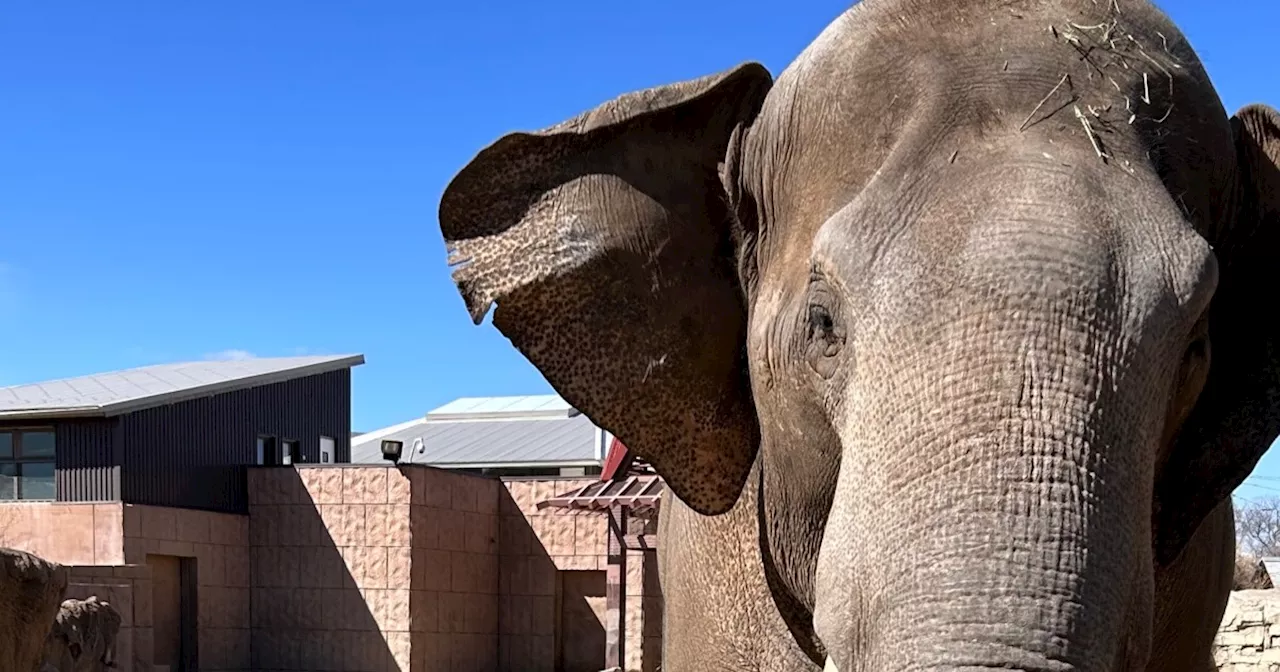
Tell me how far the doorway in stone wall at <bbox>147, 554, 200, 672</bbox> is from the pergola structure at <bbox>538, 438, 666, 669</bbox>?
21.9ft

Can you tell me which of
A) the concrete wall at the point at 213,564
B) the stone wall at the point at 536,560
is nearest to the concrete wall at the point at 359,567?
the concrete wall at the point at 213,564

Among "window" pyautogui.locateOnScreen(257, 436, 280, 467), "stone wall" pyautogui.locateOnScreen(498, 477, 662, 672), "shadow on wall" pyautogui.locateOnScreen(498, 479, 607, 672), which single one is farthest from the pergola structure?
"window" pyautogui.locateOnScreen(257, 436, 280, 467)

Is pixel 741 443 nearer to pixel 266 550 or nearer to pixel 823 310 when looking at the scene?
pixel 823 310

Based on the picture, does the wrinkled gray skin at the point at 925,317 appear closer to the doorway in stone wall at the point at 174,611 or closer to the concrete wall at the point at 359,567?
the doorway in stone wall at the point at 174,611

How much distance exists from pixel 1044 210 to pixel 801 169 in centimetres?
59

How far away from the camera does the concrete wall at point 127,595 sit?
19703 mm

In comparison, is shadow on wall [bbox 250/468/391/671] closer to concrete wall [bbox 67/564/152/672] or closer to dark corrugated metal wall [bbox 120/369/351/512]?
dark corrugated metal wall [bbox 120/369/351/512]

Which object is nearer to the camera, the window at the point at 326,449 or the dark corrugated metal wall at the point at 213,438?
the dark corrugated metal wall at the point at 213,438

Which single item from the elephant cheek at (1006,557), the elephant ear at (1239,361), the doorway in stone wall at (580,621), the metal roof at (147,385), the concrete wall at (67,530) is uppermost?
the metal roof at (147,385)

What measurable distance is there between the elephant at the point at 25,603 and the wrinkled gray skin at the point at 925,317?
8.70 m

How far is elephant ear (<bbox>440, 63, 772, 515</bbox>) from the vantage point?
2959mm

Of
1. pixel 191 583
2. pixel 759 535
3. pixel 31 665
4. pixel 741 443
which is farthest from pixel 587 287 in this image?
pixel 191 583

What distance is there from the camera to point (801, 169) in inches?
104

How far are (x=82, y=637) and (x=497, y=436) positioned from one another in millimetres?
19563
